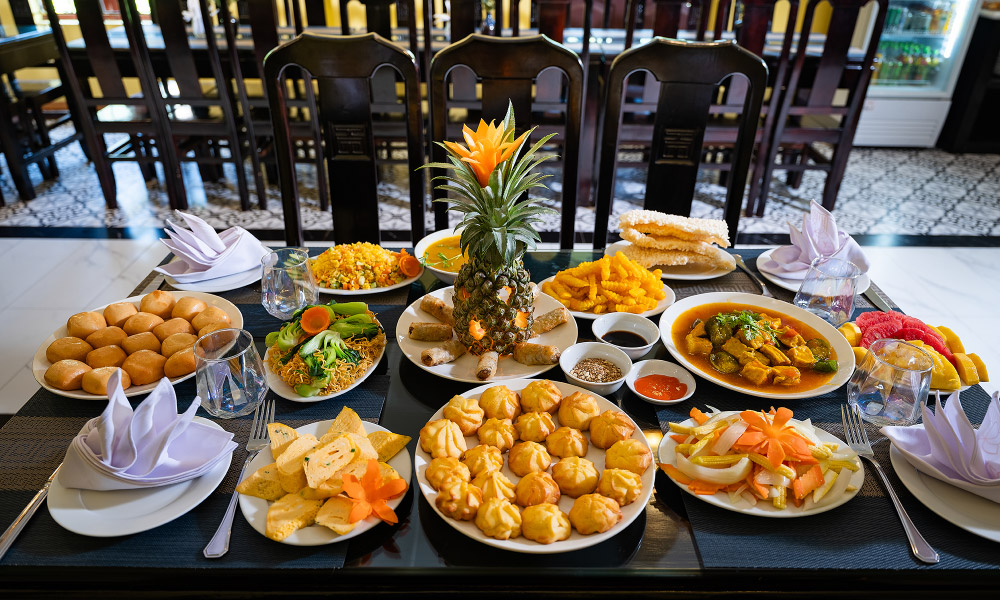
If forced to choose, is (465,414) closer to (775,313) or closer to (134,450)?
(134,450)

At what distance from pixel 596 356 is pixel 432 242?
783 mm

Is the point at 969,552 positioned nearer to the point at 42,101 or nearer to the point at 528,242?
the point at 528,242

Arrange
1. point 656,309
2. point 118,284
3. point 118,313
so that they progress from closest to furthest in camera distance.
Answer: point 118,313
point 656,309
point 118,284

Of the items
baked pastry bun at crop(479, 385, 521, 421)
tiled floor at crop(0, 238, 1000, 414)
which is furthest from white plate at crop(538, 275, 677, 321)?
tiled floor at crop(0, 238, 1000, 414)

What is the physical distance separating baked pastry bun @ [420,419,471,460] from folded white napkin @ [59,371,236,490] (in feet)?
1.25

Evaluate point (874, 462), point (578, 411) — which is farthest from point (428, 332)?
point (874, 462)

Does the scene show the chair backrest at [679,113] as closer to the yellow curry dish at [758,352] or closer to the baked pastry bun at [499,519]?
the yellow curry dish at [758,352]

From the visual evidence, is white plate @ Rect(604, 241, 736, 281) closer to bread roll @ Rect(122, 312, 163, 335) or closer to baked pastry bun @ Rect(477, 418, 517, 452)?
baked pastry bun @ Rect(477, 418, 517, 452)

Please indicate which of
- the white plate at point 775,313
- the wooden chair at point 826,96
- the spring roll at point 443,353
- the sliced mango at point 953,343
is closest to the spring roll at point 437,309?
the spring roll at point 443,353

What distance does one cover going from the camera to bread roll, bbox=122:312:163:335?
154 cm

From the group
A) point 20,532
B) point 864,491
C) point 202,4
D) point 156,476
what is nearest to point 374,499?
point 156,476

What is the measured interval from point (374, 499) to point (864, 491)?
93cm

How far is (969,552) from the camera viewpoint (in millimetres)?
1086

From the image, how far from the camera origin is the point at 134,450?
114cm
